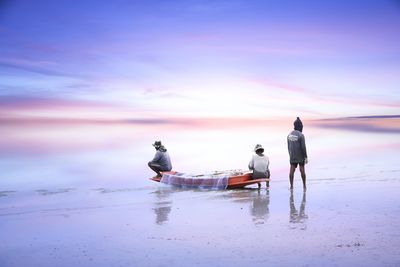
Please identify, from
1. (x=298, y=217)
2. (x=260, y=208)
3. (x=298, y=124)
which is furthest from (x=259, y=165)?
(x=298, y=217)

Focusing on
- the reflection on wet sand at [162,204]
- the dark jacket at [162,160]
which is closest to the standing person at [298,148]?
the reflection on wet sand at [162,204]

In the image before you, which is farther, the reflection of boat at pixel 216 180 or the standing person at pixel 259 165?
the reflection of boat at pixel 216 180

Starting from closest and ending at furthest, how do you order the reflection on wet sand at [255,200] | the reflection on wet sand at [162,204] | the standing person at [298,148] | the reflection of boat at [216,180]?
the reflection on wet sand at [255,200] → the reflection on wet sand at [162,204] → the standing person at [298,148] → the reflection of boat at [216,180]

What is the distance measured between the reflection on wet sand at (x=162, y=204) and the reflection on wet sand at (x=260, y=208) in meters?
1.78

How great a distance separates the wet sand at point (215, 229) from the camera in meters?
6.73

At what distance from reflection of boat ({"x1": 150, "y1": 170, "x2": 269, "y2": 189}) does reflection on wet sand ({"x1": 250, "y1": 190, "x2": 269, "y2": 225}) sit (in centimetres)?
136

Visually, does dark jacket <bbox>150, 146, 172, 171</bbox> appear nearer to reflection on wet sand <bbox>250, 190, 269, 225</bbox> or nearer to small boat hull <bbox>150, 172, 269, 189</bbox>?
small boat hull <bbox>150, 172, 269, 189</bbox>

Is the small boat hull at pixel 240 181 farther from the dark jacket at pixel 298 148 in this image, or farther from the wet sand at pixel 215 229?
the dark jacket at pixel 298 148

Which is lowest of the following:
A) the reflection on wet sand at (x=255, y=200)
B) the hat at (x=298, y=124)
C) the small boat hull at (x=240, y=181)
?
the reflection on wet sand at (x=255, y=200)

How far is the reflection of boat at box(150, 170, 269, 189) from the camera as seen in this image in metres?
14.9

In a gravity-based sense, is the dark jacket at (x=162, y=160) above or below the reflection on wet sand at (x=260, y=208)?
above

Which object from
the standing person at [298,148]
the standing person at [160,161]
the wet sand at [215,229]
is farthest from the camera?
the standing person at [160,161]

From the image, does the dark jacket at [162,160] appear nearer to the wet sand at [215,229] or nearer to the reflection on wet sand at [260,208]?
the wet sand at [215,229]

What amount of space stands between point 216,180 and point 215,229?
7038mm
